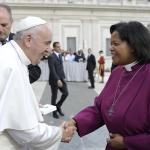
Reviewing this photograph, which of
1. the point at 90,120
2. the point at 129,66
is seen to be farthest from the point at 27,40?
the point at 90,120

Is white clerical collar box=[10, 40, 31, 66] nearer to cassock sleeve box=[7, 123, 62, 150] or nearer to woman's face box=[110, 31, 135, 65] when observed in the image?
cassock sleeve box=[7, 123, 62, 150]

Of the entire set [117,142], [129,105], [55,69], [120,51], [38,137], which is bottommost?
[55,69]

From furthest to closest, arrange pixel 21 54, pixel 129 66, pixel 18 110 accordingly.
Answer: pixel 129 66 → pixel 21 54 → pixel 18 110

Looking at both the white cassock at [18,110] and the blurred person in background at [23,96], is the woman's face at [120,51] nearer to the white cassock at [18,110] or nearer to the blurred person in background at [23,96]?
the blurred person in background at [23,96]

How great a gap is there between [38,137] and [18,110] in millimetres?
224

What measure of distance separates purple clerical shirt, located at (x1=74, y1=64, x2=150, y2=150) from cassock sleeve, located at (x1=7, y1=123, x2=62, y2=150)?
0.45 m

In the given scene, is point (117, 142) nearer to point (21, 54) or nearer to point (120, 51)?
point (120, 51)

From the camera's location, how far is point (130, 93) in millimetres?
3299

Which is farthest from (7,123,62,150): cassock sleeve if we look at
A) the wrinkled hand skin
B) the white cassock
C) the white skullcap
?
the white skullcap

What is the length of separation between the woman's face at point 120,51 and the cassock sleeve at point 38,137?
2.23ft

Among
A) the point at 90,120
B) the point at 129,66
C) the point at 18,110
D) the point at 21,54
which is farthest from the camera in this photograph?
the point at 90,120

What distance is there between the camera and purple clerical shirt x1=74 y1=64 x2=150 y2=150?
10.4 feet

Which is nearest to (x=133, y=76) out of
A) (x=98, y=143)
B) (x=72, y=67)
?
(x=98, y=143)

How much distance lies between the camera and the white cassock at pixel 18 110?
292cm
